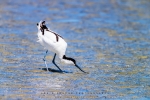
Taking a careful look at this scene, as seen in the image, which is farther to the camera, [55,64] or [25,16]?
[25,16]

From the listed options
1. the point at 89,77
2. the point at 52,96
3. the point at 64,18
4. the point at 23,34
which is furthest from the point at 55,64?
the point at 64,18

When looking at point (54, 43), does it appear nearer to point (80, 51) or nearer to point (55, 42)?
point (55, 42)

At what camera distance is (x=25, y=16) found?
19.3 metres

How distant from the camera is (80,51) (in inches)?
524

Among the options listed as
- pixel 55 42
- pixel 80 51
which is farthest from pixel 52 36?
pixel 80 51

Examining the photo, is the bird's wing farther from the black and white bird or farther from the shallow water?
the shallow water

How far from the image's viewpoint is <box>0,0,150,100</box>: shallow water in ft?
31.3

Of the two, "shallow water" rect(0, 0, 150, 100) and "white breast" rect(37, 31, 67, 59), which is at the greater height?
"white breast" rect(37, 31, 67, 59)

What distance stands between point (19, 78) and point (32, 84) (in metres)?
0.52

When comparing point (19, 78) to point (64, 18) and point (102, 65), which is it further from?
point (64, 18)

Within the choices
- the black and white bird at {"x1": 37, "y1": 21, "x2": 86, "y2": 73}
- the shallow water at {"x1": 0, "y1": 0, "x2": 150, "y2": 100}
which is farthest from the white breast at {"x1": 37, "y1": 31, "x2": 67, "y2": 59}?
the shallow water at {"x1": 0, "y1": 0, "x2": 150, "y2": 100}

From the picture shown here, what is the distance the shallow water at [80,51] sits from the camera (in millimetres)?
9539

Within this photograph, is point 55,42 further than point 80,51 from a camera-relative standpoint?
No

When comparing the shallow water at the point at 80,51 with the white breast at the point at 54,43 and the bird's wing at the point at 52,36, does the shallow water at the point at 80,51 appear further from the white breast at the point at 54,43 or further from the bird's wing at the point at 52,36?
the bird's wing at the point at 52,36
